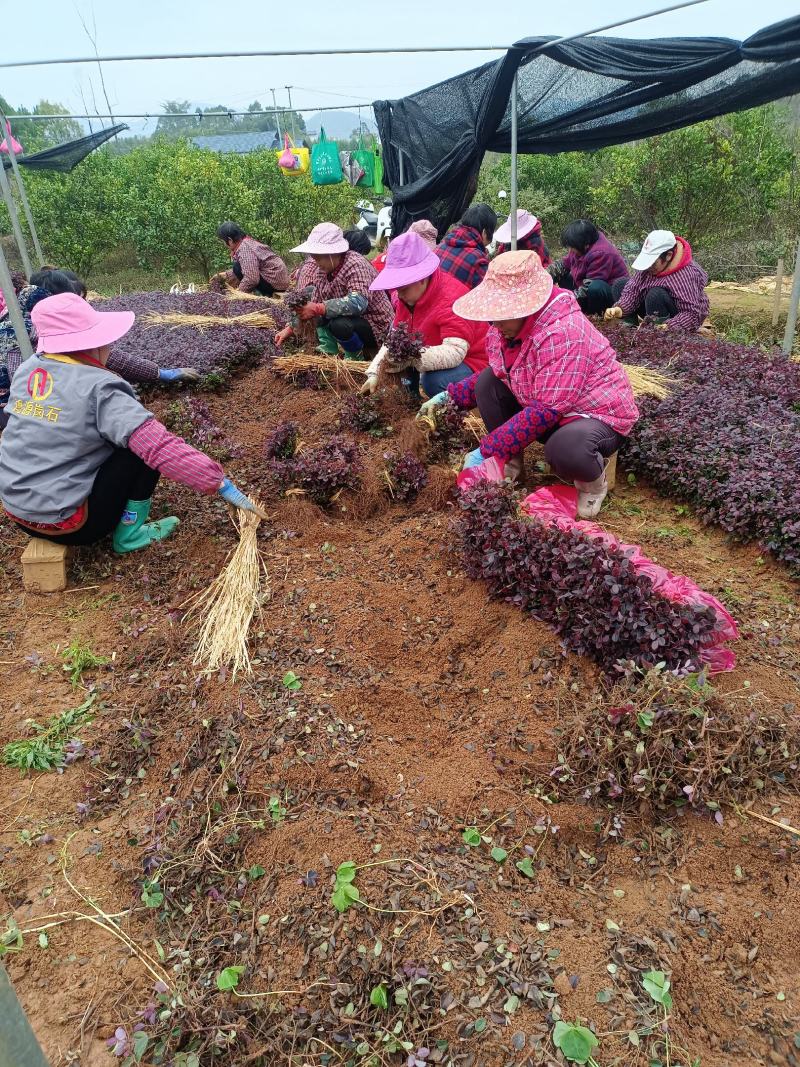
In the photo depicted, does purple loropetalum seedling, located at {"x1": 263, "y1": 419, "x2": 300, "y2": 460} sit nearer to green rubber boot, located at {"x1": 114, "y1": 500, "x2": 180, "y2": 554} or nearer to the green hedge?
green rubber boot, located at {"x1": 114, "y1": 500, "x2": 180, "y2": 554}

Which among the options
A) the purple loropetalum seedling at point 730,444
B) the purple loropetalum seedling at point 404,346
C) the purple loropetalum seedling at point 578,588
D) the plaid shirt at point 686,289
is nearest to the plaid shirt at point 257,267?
the plaid shirt at point 686,289

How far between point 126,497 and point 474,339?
227cm

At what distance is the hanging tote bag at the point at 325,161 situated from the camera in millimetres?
9461

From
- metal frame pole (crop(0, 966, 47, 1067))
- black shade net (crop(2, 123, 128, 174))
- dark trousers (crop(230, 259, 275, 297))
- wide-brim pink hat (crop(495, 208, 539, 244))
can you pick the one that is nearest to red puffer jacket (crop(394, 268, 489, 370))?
wide-brim pink hat (crop(495, 208, 539, 244))

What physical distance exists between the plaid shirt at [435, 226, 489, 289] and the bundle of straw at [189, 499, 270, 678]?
273 centimetres

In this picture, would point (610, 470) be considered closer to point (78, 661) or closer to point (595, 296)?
point (78, 661)

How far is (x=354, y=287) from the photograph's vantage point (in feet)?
17.8

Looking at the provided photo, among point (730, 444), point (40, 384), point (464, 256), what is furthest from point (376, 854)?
point (464, 256)

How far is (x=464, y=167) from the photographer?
5992 millimetres

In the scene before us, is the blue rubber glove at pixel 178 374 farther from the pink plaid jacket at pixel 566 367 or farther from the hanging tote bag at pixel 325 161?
the hanging tote bag at pixel 325 161

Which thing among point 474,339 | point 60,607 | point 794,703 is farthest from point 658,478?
point 60,607

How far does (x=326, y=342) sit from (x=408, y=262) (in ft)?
5.82

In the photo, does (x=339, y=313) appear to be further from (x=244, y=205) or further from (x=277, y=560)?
(x=244, y=205)

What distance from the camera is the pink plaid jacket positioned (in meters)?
3.01
